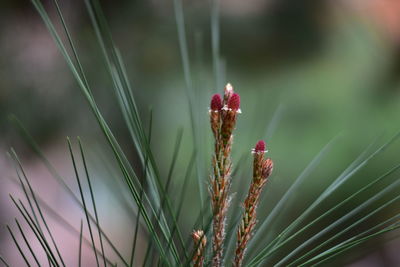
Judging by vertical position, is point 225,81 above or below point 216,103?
above

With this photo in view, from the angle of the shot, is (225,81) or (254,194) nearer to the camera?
(254,194)

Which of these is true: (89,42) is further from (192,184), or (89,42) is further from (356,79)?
(356,79)

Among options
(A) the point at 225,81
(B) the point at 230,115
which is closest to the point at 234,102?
(B) the point at 230,115

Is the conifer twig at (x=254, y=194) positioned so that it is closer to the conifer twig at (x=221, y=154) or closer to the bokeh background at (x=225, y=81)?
the conifer twig at (x=221, y=154)

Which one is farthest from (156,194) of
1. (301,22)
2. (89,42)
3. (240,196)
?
(301,22)

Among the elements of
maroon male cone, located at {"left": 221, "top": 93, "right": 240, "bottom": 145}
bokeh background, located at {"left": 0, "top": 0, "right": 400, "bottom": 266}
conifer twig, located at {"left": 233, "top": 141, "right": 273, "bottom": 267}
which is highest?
bokeh background, located at {"left": 0, "top": 0, "right": 400, "bottom": 266}

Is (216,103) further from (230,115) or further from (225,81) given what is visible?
(225,81)

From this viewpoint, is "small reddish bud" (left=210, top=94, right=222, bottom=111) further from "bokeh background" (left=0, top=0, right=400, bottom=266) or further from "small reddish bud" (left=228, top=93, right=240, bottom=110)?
"bokeh background" (left=0, top=0, right=400, bottom=266)

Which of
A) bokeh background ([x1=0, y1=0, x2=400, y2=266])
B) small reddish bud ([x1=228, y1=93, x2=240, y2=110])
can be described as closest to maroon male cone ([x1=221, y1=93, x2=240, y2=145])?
small reddish bud ([x1=228, y1=93, x2=240, y2=110])
